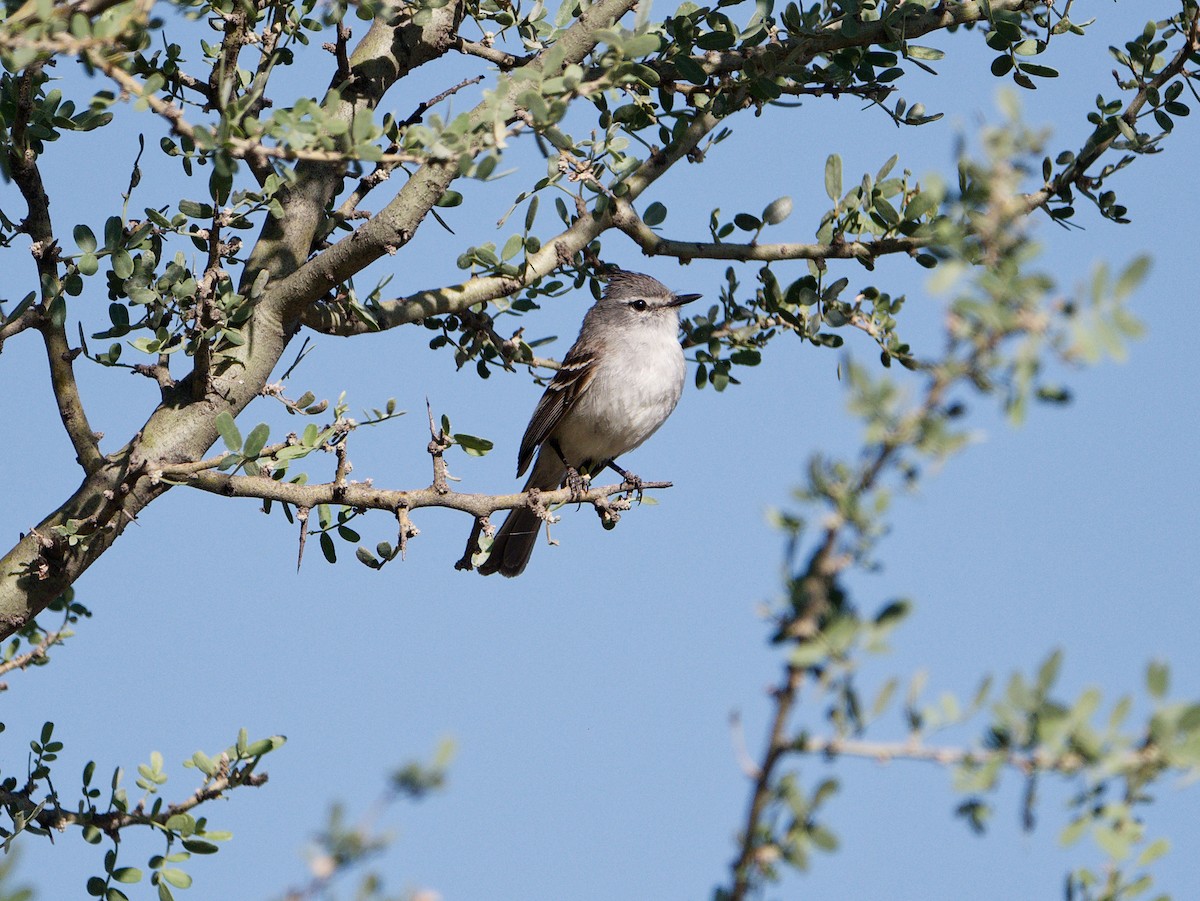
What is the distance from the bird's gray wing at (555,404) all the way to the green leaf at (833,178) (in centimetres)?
313

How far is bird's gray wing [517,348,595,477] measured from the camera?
7895mm

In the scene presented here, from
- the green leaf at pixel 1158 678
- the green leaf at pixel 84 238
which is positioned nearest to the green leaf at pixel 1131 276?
the green leaf at pixel 1158 678

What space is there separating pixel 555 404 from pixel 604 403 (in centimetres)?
30

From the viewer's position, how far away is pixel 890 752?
174 cm

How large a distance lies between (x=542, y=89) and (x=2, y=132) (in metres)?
1.87

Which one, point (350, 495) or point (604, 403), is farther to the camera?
point (604, 403)

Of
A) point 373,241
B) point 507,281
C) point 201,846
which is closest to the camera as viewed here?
point 201,846

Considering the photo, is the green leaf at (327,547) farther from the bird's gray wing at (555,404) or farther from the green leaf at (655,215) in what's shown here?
the bird's gray wing at (555,404)

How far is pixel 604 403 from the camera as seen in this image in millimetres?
7859

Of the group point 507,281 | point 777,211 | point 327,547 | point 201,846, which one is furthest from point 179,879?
point 777,211

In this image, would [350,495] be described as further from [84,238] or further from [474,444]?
[84,238]

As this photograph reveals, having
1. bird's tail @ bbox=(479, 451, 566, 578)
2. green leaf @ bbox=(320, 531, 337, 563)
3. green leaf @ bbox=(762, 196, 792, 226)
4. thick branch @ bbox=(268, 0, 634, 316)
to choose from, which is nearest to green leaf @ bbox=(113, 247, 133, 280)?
thick branch @ bbox=(268, 0, 634, 316)

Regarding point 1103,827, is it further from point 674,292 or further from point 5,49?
point 674,292

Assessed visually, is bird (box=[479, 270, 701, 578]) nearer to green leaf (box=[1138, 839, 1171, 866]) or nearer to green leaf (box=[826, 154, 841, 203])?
green leaf (box=[826, 154, 841, 203])
